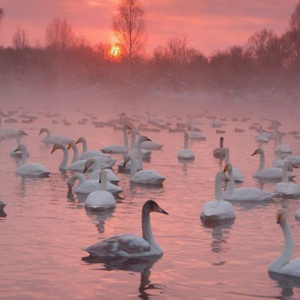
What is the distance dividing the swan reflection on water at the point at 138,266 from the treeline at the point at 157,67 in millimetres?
Answer: 69518

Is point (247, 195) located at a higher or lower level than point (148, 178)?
lower

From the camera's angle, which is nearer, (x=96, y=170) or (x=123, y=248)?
(x=123, y=248)

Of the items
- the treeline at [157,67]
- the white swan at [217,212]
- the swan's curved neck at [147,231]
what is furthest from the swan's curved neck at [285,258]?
the treeline at [157,67]

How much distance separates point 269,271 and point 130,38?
67137mm

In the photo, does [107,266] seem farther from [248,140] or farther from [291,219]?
[248,140]

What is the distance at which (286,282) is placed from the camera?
11.7 meters

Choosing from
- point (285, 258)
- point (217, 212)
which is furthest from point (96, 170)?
point (285, 258)

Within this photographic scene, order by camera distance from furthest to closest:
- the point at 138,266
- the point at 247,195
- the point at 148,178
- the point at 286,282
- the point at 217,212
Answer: the point at 148,178 < the point at 247,195 < the point at 217,212 < the point at 138,266 < the point at 286,282

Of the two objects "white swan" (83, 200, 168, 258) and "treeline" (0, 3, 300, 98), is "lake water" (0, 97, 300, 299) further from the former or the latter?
"treeline" (0, 3, 300, 98)

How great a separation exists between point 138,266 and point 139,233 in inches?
96.5

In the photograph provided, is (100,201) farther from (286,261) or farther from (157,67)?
(157,67)

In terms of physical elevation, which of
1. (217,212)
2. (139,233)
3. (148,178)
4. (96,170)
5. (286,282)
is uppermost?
(96,170)

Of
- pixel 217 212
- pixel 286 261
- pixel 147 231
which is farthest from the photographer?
pixel 217 212

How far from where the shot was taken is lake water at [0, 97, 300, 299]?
36.7 ft
